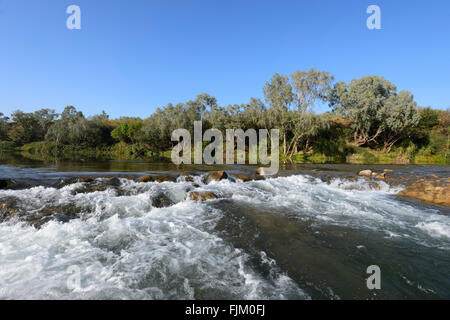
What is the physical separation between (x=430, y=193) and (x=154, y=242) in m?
11.0

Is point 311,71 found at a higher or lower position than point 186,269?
higher

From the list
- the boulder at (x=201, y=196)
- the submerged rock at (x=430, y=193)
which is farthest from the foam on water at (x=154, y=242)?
the submerged rock at (x=430, y=193)

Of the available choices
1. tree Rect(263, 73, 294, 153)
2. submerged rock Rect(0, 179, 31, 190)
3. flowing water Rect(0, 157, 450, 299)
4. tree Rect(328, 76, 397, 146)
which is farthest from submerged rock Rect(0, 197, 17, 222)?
tree Rect(328, 76, 397, 146)

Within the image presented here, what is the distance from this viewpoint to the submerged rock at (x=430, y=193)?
7731 millimetres

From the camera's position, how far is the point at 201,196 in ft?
26.1

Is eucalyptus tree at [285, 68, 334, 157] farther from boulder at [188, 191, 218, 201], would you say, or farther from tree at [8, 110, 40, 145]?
tree at [8, 110, 40, 145]

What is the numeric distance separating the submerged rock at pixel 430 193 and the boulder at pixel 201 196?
28.7 ft

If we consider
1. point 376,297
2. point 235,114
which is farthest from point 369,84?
point 376,297

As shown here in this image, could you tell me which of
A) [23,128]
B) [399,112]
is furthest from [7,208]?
[23,128]

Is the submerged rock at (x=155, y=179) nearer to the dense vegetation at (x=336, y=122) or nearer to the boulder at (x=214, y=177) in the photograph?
the boulder at (x=214, y=177)

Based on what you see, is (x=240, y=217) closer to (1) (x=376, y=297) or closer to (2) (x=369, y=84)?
(1) (x=376, y=297)

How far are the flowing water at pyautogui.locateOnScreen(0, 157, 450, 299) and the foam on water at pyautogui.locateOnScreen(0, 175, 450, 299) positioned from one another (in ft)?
0.07
